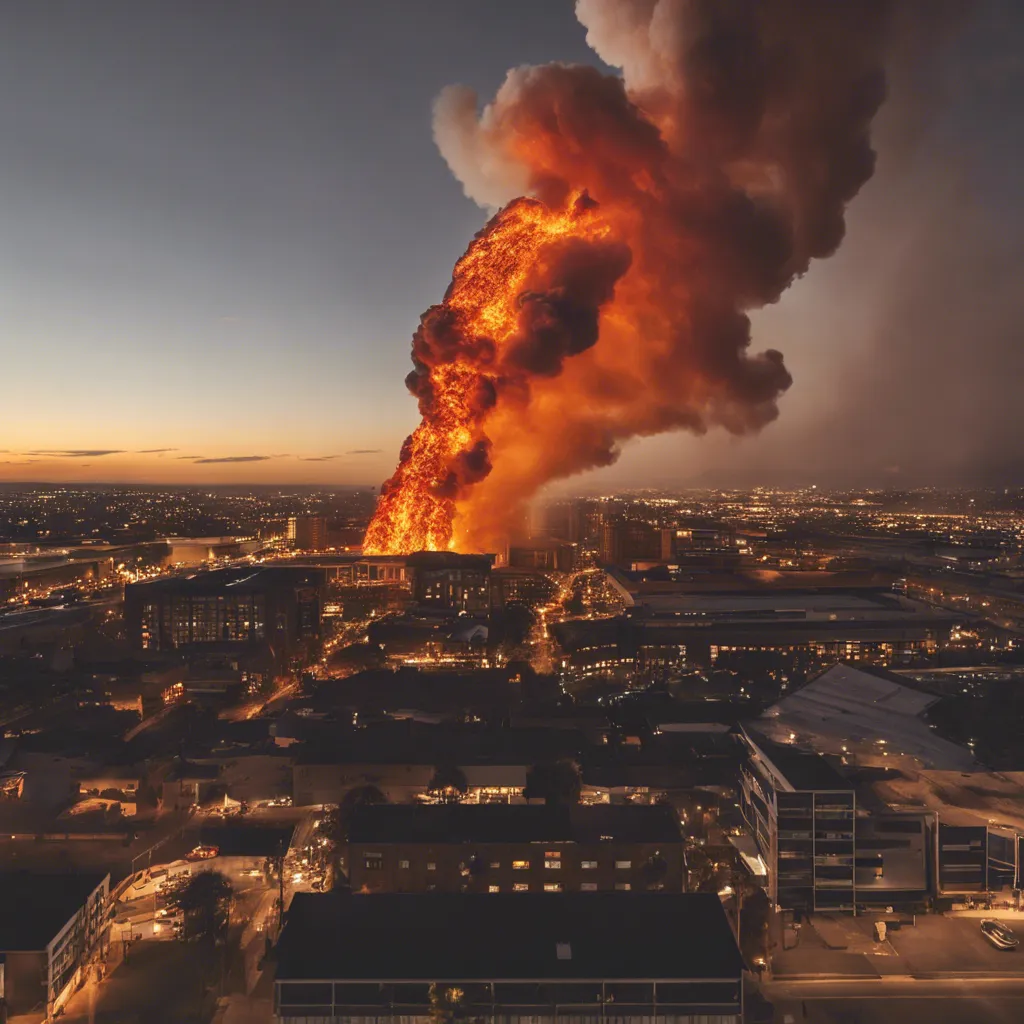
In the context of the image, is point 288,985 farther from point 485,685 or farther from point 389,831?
point 485,685

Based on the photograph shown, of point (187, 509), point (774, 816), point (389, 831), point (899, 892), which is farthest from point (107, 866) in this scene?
point (187, 509)

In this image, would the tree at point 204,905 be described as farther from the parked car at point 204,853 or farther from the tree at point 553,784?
the tree at point 553,784

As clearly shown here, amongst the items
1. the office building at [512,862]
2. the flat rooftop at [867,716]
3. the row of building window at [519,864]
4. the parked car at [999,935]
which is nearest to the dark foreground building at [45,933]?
the office building at [512,862]

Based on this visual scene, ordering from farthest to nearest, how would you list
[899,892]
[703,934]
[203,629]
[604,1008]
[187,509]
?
[187,509], [203,629], [899,892], [703,934], [604,1008]

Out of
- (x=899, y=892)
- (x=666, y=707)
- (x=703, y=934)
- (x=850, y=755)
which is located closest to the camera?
(x=703, y=934)

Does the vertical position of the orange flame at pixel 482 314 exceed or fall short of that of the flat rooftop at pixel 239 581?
it exceeds it

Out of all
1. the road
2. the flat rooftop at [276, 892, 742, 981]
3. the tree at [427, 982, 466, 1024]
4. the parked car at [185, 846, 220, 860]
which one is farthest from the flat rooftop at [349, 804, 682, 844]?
the tree at [427, 982, 466, 1024]
